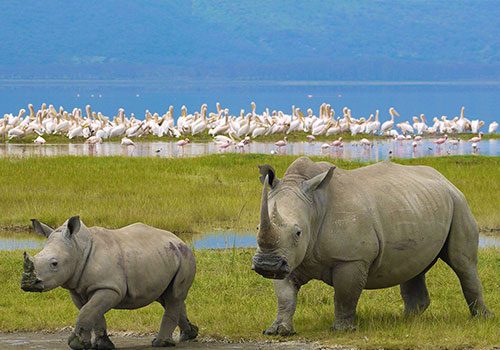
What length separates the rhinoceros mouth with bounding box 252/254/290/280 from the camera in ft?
21.2

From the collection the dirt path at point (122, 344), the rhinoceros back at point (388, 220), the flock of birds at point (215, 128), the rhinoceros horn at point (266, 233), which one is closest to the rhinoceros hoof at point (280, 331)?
the dirt path at point (122, 344)

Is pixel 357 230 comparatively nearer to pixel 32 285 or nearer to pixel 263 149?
pixel 32 285

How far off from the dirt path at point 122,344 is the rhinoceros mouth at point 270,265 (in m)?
0.84

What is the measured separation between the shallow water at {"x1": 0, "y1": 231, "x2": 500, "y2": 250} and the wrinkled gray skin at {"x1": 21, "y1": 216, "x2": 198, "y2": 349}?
6762mm

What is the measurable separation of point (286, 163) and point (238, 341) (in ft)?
54.2

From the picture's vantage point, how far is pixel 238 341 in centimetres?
758

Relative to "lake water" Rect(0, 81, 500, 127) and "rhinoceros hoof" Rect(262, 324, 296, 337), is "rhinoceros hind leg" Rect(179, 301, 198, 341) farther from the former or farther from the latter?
"lake water" Rect(0, 81, 500, 127)

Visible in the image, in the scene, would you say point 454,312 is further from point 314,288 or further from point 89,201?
point 89,201

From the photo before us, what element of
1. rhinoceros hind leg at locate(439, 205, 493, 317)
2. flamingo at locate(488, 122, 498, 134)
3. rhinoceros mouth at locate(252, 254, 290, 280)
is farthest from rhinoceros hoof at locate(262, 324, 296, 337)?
flamingo at locate(488, 122, 498, 134)

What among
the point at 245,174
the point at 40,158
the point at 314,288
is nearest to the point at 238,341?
the point at 314,288

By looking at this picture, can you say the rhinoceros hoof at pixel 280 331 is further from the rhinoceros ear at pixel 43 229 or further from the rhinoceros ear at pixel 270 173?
the rhinoceros ear at pixel 43 229

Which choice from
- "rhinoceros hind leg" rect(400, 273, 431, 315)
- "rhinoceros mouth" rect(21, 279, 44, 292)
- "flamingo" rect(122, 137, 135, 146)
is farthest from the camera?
"flamingo" rect(122, 137, 135, 146)

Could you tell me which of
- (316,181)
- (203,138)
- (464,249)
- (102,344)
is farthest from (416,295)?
(203,138)

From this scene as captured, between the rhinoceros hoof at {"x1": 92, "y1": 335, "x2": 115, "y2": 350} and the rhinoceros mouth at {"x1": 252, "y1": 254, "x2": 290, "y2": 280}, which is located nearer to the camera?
the rhinoceros mouth at {"x1": 252, "y1": 254, "x2": 290, "y2": 280}
